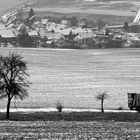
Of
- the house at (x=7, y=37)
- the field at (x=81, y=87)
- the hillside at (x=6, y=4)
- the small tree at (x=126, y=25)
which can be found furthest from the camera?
the hillside at (x=6, y=4)

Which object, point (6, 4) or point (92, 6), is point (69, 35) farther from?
point (6, 4)

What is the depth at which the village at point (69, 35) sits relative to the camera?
74.9 metres

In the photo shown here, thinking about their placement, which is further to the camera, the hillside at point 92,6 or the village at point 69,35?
the hillside at point 92,6

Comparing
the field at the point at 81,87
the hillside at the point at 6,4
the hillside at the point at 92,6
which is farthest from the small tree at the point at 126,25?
the field at the point at 81,87

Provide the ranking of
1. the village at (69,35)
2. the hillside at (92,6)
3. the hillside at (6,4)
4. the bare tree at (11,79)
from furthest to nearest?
the hillside at (6,4) < the hillside at (92,6) < the village at (69,35) < the bare tree at (11,79)

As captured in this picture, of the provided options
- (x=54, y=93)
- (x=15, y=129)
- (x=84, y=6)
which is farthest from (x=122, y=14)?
(x=15, y=129)

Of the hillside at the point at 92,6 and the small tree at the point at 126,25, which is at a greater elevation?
the hillside at the point at 92,6

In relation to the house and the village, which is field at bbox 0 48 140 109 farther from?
the house

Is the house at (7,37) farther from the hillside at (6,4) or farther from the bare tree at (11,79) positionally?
the bare tree at (11,79)

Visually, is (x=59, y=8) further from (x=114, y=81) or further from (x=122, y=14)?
(x=114, y=81)

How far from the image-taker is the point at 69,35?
78.1 metres

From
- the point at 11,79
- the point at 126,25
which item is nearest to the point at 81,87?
the point at 11,79

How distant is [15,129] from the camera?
9.25 m

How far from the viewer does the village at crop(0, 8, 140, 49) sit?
74938 millimetres
